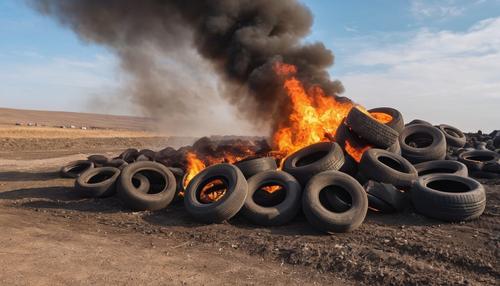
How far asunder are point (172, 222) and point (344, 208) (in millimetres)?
3905

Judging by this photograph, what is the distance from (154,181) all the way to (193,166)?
162 centimetres

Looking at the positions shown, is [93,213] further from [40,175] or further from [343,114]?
[343,114]

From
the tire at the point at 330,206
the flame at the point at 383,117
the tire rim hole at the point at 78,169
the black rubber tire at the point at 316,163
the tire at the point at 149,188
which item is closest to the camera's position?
the tire at the point at 330,206

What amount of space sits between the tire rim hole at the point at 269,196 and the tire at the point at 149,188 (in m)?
2.35

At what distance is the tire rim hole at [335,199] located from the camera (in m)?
8.59

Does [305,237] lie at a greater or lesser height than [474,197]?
lesser

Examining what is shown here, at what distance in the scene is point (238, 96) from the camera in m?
18.1

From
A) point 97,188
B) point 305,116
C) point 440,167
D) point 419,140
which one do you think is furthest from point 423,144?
point 97,188

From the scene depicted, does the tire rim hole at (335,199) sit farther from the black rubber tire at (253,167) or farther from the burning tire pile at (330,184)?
the black rubber tire at (253,167)

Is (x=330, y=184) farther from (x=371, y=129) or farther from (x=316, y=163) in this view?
(x=371, y=129)

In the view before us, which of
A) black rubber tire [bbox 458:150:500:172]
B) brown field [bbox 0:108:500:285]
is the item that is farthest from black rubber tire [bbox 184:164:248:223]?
black rubber tire [bbox 458:150:500:172]

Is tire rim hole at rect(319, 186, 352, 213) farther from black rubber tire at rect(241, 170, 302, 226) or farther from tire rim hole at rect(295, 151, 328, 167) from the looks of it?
tire rim hole at rect(295, 151, 328, 167)

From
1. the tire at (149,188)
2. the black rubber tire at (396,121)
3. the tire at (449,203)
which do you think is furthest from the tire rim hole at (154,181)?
the black rubber tire at (396,121)

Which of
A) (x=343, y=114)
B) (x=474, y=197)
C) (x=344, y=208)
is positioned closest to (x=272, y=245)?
(x=344, y=208)
